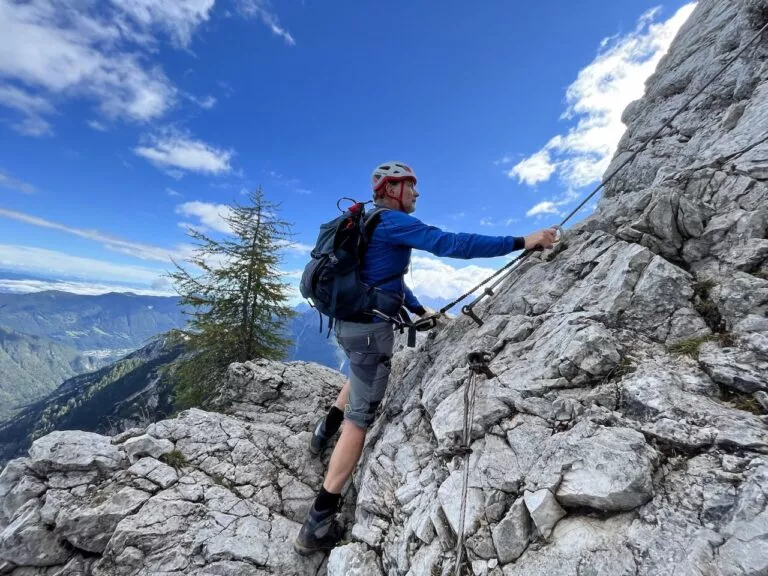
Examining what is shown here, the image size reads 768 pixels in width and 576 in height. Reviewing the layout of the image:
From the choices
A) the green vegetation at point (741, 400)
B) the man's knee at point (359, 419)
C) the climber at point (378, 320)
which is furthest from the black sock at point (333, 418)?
the green vegetation at point (741, 400)

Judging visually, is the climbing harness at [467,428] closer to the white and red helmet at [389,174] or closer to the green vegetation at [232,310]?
the white and red helmet at [389,174]

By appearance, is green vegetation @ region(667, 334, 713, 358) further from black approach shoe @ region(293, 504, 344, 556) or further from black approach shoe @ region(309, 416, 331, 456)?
black approach shoe @ region(309, 416, 331, 456)

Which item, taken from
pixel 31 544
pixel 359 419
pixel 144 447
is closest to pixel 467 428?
pixel 359 419

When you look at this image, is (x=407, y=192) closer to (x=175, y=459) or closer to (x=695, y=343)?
(x=695, y=343)

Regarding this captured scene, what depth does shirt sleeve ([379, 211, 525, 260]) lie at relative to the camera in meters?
6.35

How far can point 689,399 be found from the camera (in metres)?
4.06

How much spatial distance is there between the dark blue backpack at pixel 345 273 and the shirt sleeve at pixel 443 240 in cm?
41

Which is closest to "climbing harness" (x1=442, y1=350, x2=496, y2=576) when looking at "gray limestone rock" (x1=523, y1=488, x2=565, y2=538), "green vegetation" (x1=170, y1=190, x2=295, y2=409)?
"gray limestone rock" (x1=523, y1=488, x2=565, y2=538)

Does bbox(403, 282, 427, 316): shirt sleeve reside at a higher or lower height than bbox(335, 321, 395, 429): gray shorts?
higher

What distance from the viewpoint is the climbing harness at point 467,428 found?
4270 millimetres

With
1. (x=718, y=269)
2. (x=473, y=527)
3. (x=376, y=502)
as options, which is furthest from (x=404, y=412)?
(x=718, y=269)

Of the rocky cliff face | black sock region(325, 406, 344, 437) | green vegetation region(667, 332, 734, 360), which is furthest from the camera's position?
black sock region(325, 406, 344, 437)

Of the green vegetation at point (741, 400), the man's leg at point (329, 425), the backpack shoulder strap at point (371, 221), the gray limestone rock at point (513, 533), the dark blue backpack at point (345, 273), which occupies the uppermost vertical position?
the backpack shoulder strap at point (371, 221)

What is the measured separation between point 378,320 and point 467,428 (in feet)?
8.83
